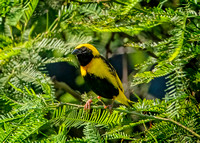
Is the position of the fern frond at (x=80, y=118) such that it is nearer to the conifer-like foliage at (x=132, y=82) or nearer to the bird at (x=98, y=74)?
the conifer-like foliage at (x=132, y=82)

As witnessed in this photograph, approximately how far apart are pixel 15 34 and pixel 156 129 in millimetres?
944

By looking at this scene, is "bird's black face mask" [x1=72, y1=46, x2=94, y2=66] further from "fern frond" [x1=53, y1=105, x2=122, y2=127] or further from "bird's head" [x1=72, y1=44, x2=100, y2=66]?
"fern frond" [x1=53, y1=105, x2=122, y2=127]

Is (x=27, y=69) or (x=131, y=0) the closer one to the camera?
(x=131, y=0)

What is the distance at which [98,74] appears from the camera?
3.43 ft

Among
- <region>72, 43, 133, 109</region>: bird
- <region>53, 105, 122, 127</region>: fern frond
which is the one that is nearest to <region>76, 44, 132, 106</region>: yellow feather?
<region>72, 43, 133, 109</region>: bird

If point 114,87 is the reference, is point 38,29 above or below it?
above

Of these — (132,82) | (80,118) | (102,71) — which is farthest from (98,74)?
(80,118)

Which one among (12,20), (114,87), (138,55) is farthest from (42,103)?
(138,55)

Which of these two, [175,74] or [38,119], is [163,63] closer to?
[175,74]

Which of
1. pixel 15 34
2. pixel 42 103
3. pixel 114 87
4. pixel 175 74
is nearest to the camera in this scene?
pixel 42 103

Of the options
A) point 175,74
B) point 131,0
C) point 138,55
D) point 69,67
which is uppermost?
point 131,0

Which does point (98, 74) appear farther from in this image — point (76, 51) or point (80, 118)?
point (80, 118)

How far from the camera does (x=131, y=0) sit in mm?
768

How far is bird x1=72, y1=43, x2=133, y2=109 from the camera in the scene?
1.04m
